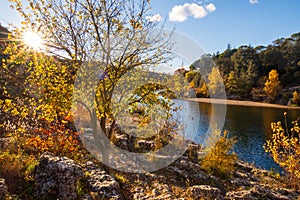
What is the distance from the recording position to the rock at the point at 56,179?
13.5ft

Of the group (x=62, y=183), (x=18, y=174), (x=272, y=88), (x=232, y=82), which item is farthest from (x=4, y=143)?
(x=232, y=82)

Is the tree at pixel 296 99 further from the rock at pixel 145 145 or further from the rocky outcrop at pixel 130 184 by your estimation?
the rock at pixel 145 145

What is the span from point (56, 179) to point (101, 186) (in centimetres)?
94

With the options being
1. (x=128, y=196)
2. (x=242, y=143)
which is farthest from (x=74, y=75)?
(x=242, y=143)

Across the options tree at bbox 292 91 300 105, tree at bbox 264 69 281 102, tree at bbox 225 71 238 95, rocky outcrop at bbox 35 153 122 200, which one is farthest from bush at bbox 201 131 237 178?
tree at bbox 225 71 238 95

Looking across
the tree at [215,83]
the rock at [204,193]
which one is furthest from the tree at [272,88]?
the rock at [204,193]

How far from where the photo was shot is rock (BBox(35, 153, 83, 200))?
4.10 m

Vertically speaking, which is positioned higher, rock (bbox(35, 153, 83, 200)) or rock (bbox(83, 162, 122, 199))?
rock (bbox(35, 153, 83, 200))

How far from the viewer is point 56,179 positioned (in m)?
4.22

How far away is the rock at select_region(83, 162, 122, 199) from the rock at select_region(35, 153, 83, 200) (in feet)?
1.73

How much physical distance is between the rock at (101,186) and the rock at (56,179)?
53 cm

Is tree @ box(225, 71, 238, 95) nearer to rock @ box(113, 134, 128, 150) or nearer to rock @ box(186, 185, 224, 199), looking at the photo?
rock @ box(113, 134, 128, 150)

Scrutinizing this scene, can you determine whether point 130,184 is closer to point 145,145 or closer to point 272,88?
point 145,145

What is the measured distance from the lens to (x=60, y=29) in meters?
5.93
